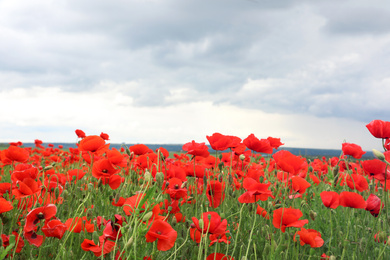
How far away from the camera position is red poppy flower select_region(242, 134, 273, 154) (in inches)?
105

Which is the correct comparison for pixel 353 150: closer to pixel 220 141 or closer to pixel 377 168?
pixel 377 168

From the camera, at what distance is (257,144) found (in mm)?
2672

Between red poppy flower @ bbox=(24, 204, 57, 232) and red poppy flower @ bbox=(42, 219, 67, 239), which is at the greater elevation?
red poppy flower @ bbox=(24, 204, 57, 232)

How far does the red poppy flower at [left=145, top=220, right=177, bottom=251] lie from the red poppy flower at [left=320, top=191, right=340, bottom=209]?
103 cm

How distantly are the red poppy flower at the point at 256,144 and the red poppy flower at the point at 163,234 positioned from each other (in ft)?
4.41

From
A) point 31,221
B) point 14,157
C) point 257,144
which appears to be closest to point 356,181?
point 257,144

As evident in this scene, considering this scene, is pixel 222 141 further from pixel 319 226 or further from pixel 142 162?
pixel 319 226

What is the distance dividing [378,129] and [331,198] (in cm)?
66

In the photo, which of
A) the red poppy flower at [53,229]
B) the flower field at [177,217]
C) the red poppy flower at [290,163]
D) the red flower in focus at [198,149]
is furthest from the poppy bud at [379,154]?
the red poppy flower at [53,229]

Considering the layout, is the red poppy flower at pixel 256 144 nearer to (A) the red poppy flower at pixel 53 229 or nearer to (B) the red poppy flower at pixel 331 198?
(B) the red poppy flower at pixel 331 198

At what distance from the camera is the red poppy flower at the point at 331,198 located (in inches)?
79.4

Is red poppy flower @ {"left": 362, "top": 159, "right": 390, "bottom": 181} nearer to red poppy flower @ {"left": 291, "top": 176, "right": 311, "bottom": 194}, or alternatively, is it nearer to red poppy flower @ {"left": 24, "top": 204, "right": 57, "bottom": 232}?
red poppy flower @ {"left": 291, "top": 176, "right": 311, "bottom": 194}

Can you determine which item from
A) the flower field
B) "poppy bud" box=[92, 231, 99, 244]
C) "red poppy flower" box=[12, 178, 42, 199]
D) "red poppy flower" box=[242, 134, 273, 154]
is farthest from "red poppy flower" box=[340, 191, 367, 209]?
"red poppy flower" box=[12, 178, 42, 199]

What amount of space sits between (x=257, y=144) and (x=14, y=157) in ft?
6.62
